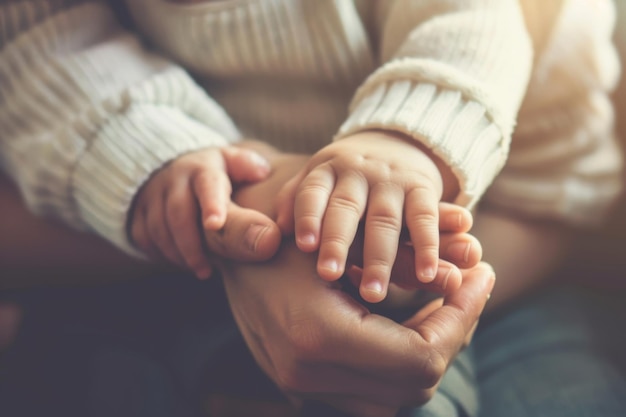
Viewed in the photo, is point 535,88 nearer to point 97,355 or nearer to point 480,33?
point 480,33

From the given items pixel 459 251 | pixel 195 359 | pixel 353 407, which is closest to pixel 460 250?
pixel 459 251

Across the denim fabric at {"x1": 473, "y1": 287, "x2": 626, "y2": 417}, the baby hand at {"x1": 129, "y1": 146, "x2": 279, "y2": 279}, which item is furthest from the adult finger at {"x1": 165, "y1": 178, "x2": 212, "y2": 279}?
the denim fabric at {"x1": 473, "y1": 287, "x2": 626, "y2": 417}

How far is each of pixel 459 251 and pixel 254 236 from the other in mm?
125

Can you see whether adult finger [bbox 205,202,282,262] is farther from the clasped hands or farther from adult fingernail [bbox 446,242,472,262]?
adult fingernail [bbox 446,242,472,262]

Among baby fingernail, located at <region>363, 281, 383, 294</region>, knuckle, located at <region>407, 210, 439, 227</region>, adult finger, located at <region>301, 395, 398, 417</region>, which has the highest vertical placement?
knuckle, located at <region>407, 210, 439, 227</region>

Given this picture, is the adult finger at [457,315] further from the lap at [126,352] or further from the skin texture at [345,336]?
the lap at [126,352]

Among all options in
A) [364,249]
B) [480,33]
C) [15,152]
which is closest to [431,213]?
[364,249]

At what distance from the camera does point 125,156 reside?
1.47 feet

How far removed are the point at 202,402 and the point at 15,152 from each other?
0.96 ft

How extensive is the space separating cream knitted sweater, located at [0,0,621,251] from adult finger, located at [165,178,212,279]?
1.7 inches

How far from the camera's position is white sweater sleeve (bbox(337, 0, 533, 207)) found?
379mm

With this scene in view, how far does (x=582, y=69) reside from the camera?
1.71 feet

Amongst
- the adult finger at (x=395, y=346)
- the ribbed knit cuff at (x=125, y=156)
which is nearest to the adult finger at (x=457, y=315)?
the adult finger at (x=395, y=346)

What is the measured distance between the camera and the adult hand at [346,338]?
0.31 metres
